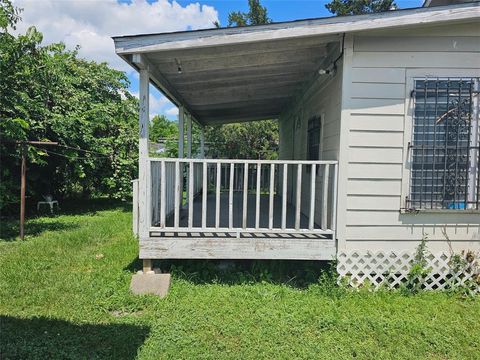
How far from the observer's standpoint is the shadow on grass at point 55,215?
7594 millimetres

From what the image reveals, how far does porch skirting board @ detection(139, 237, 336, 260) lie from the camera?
4.08 m

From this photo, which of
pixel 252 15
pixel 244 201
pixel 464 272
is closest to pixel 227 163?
pixel 244 201

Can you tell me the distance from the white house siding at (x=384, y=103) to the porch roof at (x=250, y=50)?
257 millimetres

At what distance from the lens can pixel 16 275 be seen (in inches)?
177

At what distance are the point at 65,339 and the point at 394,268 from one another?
3.42 meters

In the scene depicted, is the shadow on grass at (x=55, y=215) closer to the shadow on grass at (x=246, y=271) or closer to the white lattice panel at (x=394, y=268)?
the shadow on grass at (x=246, y=271)

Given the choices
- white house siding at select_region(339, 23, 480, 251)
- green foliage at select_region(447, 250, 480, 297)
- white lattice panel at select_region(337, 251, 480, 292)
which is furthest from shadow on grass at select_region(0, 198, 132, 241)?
→ green foliage at select_region(447, 250, 480, 297)

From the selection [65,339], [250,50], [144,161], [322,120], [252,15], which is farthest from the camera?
[252,15]

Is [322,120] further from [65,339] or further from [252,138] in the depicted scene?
[252,138]

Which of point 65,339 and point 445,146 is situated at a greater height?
point 445,146

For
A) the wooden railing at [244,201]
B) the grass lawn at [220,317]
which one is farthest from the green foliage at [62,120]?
the grass lawn at [220,317]

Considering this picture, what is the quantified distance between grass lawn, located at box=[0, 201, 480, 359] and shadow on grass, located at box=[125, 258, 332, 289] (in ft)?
0.05

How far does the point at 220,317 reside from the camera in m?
3.46

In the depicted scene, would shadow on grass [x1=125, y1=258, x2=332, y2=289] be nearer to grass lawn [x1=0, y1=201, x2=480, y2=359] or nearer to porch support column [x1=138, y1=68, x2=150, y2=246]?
grass lawn [x1=0, y1=201, x2=480, y2=359]
